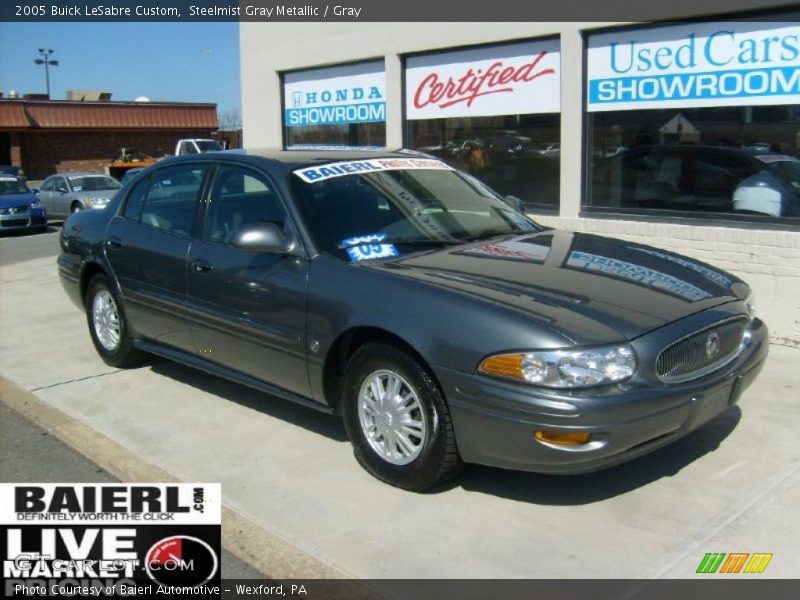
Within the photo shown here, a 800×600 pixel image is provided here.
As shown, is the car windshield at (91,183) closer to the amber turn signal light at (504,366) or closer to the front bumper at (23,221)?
the front bumper at (23,221)

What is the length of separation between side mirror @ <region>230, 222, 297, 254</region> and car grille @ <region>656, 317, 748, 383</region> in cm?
207

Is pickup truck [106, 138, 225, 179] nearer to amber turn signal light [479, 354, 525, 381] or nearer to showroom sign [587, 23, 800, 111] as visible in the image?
showroom sign [587, 23, 800, 111]

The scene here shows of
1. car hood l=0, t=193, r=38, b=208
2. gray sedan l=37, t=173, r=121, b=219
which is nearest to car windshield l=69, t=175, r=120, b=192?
gray sedan l=37, t=173, r=121, b=219

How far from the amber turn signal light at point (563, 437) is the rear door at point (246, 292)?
1.50 metres

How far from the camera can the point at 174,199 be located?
6.03 metres

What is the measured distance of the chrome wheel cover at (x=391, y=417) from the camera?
423 centimetres

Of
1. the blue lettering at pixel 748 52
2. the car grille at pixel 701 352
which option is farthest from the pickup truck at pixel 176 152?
the car grille at pixel 701 352

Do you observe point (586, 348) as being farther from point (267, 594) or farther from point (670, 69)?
point (670, 69)

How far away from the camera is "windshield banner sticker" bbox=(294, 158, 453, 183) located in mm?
5180

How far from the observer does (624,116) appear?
8.20m

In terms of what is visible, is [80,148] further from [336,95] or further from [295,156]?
[295,156]

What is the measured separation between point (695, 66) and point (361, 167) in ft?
12.2

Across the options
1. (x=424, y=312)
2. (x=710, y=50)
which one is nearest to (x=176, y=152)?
→ (x=710, y=50)

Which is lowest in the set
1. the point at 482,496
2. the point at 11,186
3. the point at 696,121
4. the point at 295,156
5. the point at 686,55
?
the point at 482,496
